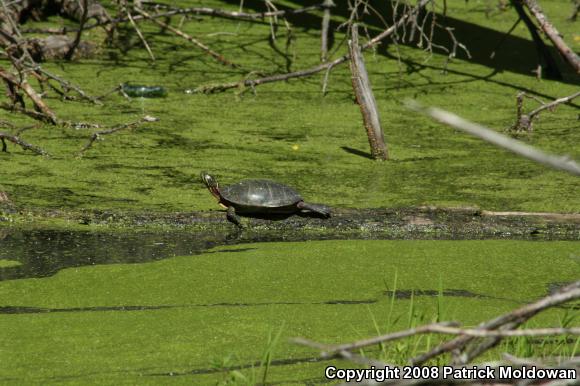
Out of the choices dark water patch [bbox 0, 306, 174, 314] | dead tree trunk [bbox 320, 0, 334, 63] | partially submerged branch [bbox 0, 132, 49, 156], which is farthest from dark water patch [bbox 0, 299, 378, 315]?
dead tree trunk [bbox 320, 0, 334, 63]

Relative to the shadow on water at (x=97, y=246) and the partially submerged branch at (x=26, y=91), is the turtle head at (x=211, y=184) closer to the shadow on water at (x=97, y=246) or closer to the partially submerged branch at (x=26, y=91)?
the shadow on water at (x=97, y=246)

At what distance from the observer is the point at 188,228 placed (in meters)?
4.60

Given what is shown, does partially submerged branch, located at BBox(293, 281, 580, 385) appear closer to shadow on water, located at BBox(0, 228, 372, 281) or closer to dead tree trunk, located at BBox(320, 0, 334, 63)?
shadow on water, located at BBox(0, 228, 372, 281)

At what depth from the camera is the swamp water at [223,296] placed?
297 cm

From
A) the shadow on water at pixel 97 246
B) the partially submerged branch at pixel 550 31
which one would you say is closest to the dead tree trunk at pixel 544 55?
the partially submerged branch at pixel 550 31

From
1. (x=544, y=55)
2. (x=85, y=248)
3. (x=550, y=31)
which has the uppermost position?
(x=550, y=31)

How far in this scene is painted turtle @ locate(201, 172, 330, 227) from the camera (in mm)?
4633

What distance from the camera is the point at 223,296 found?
3.72 m

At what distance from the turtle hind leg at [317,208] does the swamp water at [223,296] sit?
7.0 inches

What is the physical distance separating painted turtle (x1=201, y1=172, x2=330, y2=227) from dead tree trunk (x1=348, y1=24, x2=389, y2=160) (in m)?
1.33

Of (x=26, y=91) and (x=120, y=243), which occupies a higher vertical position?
(x=26, y=91)

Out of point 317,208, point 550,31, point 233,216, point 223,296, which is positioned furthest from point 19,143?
point 550,31

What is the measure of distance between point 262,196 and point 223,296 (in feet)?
3.35

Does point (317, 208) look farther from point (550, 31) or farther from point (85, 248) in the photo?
point (550, 31)
